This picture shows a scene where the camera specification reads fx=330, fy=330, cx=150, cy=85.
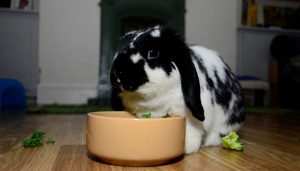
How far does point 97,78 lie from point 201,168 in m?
2.95

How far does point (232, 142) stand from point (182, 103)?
26 cm

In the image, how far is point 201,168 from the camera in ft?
2.71

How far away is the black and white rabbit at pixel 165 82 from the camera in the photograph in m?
0.85

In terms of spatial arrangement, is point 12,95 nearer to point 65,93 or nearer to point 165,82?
point 65,93

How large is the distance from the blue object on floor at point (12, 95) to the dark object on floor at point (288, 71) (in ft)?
8.90

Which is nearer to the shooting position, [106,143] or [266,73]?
[106,143]

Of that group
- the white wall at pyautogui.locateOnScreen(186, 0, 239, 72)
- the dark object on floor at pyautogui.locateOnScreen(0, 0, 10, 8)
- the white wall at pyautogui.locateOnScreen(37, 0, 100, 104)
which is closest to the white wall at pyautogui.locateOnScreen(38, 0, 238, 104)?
the white wall at pyautogui.locateOnScreen(37, 0, 100, 104)

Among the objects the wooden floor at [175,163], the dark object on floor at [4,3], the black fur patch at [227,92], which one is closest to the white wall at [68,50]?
the dark object on floor at [4,3]

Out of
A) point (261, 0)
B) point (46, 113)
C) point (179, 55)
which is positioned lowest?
point (46, 113)

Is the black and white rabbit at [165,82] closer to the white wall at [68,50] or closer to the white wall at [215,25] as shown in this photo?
the white wall at [68,50]

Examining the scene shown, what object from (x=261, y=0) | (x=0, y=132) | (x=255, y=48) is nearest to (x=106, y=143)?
(x=0, y=132)

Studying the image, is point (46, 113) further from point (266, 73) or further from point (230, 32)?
point (266, 73)

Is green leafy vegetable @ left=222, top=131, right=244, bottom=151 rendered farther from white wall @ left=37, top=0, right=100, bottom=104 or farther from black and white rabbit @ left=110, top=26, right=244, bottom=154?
white wall @ left=37, top=0, right=100, bottom=104

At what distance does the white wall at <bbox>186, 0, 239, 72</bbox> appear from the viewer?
12.8 ft
